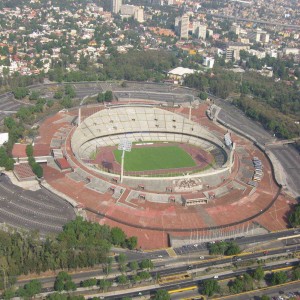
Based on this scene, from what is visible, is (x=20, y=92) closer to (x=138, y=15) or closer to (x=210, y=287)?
(x=210, y=287)

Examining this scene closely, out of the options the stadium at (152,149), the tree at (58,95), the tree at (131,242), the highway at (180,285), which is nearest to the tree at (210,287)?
the highway at (180,285)

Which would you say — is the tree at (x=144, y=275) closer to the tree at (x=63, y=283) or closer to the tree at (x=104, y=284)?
the tree at (x=104, y=284)

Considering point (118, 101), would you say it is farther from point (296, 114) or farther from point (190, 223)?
point (190, 223)

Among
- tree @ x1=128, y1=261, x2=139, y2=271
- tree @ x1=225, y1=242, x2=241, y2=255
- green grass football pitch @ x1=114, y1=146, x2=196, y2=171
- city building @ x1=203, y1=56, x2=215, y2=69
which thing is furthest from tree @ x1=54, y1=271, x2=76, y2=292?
city building @ x1=203, y1=56, x2=215, y2=69

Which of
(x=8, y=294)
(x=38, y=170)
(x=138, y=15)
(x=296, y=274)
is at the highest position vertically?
(x=138, y=15)

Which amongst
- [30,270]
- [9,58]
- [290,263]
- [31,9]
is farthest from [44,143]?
[31,9]

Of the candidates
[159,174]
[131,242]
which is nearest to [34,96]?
[159,174]
